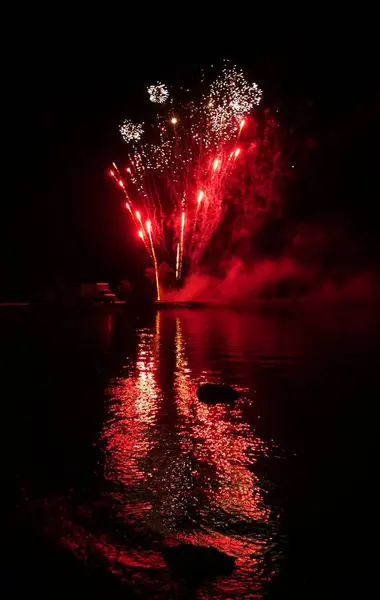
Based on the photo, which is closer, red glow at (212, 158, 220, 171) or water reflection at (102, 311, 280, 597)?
water reflection at (102, 311, 280, 597)

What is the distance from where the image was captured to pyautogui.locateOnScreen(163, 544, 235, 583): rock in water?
3.85 m

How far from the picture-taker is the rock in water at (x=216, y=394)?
881 centimetres

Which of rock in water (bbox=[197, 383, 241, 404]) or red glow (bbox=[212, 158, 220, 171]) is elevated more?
red glow (bbox=[212, 158, 220, 171])

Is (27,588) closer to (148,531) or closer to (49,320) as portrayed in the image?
(148,531)

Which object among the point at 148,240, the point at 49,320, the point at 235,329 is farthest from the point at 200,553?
the point at 148,240

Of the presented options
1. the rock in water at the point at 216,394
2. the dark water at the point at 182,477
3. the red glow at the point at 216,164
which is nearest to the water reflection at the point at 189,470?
the dark water at the point at 182,477

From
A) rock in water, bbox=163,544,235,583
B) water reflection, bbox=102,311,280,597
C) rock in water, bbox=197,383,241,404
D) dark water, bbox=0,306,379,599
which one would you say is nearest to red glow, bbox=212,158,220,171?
dark water, bbox=0,306,379,599

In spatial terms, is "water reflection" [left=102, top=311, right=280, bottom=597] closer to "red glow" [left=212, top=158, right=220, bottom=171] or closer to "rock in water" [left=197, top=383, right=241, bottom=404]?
"rock in water" [left=197, top=383, right=241, bottom=404]

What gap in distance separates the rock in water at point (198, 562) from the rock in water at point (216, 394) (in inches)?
184

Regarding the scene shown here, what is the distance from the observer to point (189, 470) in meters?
5.78

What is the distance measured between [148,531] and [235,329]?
51.4 feet

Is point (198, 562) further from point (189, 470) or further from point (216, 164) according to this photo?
point (216, 164)

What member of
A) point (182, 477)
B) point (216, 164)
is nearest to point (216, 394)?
point (182, 477)

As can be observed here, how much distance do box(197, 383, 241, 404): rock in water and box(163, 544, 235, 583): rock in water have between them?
184 inches
